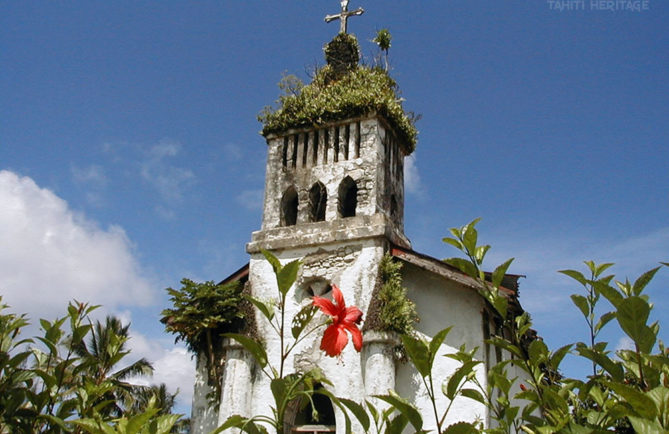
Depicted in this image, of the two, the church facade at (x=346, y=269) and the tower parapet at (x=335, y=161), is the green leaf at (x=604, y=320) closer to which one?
the church facade at (x=346, y=269)

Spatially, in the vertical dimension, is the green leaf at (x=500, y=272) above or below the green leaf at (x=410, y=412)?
above

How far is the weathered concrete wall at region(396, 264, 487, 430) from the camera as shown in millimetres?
11258

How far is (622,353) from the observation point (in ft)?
10.2

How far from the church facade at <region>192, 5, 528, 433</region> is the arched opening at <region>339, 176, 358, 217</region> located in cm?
3

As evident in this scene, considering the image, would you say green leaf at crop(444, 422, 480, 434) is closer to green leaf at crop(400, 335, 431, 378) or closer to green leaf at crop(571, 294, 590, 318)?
green leaf at crop(400, 335, 431, 378)

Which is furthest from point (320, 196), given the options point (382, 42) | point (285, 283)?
point (285, 283)

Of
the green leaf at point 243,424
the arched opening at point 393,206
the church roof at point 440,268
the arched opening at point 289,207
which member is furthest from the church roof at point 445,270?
the green leaf at point 243,424

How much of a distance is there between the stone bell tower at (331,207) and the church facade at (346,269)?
25 mm

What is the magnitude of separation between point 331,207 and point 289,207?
1.48m

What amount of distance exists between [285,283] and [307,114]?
40.4 feet

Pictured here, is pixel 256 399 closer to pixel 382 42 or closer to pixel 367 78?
pixel 367 78

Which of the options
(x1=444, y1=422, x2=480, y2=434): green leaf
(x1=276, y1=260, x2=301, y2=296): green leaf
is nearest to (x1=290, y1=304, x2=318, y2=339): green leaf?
(x1=276, y1=260, x2=301, y2=296): green leaf

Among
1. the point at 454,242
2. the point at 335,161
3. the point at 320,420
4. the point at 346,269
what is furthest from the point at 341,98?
the point at 454,242

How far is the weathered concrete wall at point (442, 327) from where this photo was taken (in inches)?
443
